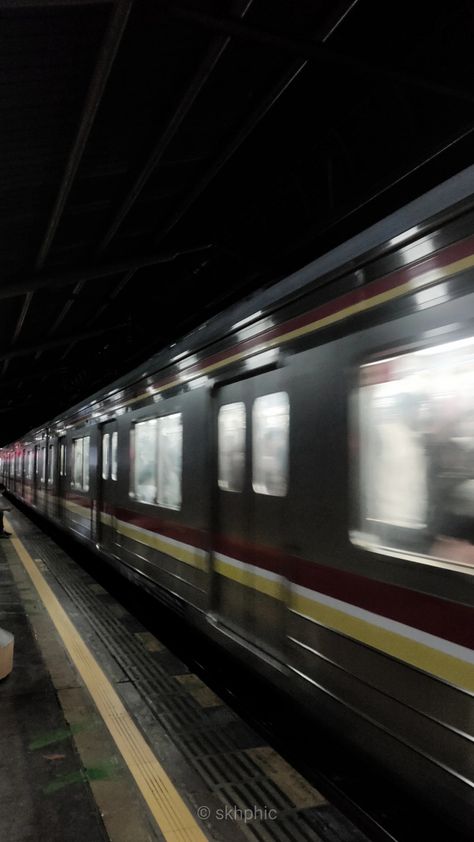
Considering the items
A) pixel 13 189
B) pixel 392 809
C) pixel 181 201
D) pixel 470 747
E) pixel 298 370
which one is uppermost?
pixel 181 201

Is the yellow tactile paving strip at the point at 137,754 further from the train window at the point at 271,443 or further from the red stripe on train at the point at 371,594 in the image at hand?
the train window at the point at 271,443

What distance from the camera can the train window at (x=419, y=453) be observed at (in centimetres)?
236

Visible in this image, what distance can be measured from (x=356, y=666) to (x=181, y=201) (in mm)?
5828

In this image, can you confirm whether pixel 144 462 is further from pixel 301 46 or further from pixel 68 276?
pixel 301 46

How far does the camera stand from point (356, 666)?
2871mm

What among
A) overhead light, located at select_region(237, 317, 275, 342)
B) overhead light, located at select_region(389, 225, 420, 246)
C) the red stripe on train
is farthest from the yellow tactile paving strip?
overhead light, located at select_region(389, 225, 420, 246)

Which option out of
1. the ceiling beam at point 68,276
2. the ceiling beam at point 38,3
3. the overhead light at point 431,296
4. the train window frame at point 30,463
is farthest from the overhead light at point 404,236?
the train window frame at point 30,463

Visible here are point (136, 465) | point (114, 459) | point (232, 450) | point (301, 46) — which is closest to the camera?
point (301, 46)

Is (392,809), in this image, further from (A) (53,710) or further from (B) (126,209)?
(B) (126,209)

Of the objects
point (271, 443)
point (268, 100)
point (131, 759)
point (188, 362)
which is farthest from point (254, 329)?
point (131, 759)

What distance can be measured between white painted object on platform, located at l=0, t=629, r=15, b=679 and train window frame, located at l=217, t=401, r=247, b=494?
1870 millimetres

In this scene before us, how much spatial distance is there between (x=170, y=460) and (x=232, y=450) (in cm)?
133

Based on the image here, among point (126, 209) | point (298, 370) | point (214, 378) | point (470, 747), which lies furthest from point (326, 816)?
point (126, 209)

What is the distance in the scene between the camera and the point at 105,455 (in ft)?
27.9
